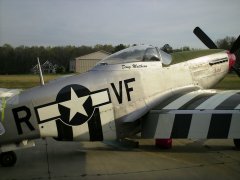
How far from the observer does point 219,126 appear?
5250mm

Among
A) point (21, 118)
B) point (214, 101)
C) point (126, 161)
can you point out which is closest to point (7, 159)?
point (21, 118)

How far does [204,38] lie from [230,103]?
5.93 metres

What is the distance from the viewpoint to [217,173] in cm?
525

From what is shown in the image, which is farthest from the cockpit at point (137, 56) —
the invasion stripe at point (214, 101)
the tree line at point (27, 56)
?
the tree line at point (27, 56)

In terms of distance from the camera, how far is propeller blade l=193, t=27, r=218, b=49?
1109cm

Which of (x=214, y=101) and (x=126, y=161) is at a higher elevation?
(x=214, y=101)

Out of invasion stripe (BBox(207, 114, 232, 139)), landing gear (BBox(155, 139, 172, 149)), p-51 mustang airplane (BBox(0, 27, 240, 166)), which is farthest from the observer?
landing gear (BBox(155, 139, 172, 149))

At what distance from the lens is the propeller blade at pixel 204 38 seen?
11.1 metres

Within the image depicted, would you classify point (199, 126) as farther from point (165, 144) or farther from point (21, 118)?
point (21, 118)

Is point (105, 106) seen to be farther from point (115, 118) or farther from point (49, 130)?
point (49, 130)

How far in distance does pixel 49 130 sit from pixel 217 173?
2913mm

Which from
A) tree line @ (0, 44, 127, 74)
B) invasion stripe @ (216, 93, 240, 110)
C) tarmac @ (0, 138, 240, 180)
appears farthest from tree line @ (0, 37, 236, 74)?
invasion stripe @ (216, 93, 240, 110)

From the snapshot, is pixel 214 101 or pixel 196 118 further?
pixel 214 101

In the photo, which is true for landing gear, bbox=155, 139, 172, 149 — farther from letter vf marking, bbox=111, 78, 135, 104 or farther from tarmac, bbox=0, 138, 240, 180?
letter vf marking, bbox=111, 78, 135, 104
